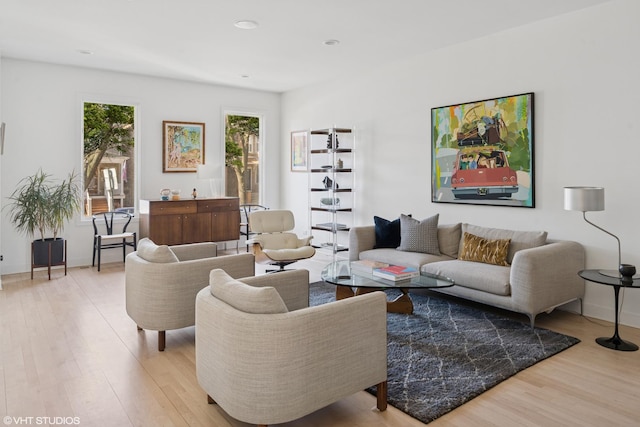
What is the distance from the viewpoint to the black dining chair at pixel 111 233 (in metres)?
6.48

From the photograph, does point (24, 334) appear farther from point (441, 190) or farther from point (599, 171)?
point (599, 171)

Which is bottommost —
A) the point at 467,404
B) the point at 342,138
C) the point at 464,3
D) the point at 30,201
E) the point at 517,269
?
the point at 467,404

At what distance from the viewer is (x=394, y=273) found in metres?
3.78

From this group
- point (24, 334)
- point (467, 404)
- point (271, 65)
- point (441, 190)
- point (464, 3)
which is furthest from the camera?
point (271, 65)

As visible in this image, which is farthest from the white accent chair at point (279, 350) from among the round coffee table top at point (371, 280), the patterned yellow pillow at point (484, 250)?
the patterned yellow pillow at point (484, 250)

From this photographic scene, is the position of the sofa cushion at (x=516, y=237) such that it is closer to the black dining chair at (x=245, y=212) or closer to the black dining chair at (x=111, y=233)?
the black dining chair at (x=245, y=212)

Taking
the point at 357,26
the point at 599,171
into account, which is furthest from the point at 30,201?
the point at 599,171

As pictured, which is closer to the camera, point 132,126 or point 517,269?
point 517,269

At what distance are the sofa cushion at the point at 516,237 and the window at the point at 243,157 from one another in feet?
15.3

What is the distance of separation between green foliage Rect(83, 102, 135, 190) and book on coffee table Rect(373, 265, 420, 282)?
4921 millimetres

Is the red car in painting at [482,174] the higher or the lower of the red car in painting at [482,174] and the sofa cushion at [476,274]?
the higher

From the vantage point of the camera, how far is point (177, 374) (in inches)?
118

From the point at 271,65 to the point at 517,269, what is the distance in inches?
167

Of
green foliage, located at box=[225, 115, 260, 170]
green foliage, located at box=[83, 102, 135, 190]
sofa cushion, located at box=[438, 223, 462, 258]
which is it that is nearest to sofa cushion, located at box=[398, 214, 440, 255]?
sofa cushion, located at box=[438, 223, 462, 258]
